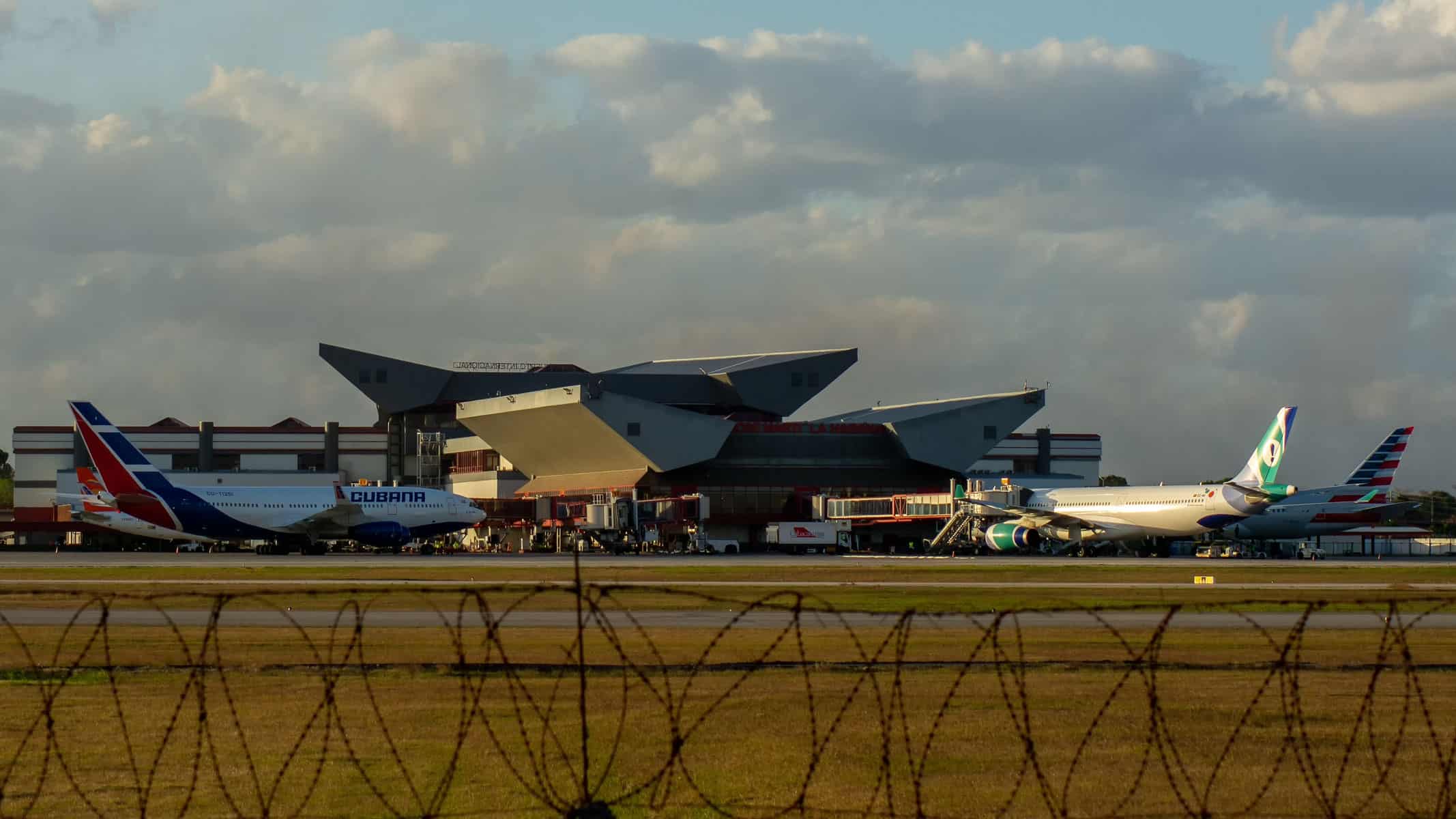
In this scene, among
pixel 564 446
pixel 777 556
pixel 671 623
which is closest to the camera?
pixel 671 623

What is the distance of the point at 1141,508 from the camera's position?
8462cm

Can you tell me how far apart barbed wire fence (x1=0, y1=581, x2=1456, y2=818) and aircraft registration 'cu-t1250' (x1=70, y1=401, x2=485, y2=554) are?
55747 mm

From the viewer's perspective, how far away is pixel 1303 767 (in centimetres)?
1440

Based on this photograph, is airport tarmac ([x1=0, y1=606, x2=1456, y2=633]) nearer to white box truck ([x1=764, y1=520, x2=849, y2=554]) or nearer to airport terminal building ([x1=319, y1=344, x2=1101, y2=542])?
white box truck ([x1=764, y1=520, x2=849, y2=554])

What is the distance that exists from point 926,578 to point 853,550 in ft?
162

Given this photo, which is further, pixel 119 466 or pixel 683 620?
pixel 119 466

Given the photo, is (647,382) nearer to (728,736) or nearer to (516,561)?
(516,561)

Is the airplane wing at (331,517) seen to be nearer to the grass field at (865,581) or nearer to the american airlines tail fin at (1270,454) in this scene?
the grass field at (865,581)

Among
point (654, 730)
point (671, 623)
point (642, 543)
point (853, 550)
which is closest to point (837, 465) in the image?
point (853, 550)

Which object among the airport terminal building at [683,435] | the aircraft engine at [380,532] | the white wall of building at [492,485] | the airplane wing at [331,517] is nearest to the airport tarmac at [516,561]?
the aircraft engine at [380,532]

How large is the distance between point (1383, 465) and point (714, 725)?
295 feet

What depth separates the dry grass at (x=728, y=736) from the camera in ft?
41.4

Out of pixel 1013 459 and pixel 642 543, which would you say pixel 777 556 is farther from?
pixel 1013 459

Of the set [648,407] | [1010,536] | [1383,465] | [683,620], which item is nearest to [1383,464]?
[1383,465]
